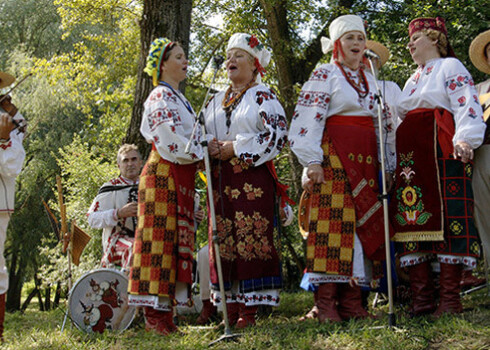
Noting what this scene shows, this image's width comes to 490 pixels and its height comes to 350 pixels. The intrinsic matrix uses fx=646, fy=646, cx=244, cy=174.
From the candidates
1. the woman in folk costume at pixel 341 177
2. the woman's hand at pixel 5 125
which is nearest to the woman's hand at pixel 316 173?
the woman in folk costume at pixel 341 177

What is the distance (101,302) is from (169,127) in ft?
4.98

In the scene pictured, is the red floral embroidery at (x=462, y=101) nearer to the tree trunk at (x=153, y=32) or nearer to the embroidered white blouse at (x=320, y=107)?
the embroidered white blouse at (x=320, y=107)

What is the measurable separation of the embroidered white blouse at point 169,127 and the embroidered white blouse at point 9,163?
1.02 meters

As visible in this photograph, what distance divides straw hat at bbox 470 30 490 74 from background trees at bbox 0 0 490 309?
106 inches

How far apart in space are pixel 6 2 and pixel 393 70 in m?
18.4

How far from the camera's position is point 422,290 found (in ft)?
15.7

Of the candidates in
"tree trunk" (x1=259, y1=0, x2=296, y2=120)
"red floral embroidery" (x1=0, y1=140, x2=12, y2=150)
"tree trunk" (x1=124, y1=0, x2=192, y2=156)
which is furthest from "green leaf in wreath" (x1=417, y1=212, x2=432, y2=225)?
"tree trunk" (x1=259, y1=0, x2=296, y2=120)

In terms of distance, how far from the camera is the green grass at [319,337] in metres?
3.89

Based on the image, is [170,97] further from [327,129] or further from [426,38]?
[426,38]

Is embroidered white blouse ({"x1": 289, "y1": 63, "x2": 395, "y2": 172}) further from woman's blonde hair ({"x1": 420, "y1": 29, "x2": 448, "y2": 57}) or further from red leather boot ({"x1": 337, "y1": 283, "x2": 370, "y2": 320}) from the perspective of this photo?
red leather boot ({"x1": 337, "y1": 283, "x2": 370, "y2": 320})

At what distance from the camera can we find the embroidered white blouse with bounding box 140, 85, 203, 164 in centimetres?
472

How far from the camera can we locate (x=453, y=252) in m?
4.58

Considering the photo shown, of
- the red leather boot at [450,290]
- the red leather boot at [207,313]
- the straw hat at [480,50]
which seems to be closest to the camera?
the red leather boot at [450,290]

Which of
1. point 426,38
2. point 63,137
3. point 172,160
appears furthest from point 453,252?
point 63,137
